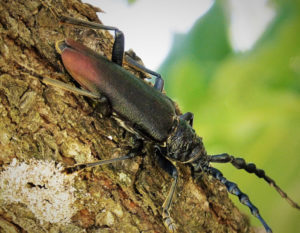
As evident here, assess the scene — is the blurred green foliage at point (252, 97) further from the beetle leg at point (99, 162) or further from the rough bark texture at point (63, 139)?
the beetle leg at point (99, 162)

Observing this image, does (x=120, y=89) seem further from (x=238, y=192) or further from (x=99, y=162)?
Result: (x=238, y=192)

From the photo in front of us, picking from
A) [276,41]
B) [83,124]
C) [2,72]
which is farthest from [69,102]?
[276,41]

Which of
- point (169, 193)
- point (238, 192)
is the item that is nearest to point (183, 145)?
point (169, 193)

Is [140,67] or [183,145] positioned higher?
[140,67]

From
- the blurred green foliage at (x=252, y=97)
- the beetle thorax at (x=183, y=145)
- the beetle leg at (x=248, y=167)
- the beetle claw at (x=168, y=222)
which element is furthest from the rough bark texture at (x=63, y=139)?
the blurred green foliage at (x=252, y=97)

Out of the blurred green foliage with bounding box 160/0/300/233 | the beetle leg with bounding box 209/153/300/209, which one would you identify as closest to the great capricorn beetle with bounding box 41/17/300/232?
the beetle leg with bounding box 209/153/300/209

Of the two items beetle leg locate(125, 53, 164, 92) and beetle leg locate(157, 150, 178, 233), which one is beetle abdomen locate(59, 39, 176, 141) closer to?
beetle leg locate(157, 150, 178, 233)

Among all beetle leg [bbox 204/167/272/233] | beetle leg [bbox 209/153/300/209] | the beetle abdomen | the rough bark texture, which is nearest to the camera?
the rough bark texture
